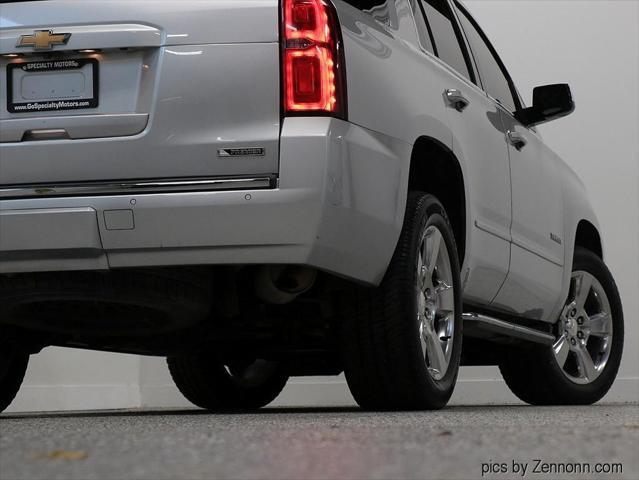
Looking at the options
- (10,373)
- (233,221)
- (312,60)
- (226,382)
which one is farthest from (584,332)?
(233,221)

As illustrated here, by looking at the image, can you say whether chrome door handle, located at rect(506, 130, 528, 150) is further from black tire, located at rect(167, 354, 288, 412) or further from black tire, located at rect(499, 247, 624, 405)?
black tire, located at rect(167, 354, 288, 412)

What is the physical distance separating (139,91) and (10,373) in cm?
169

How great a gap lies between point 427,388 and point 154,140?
4.04 ft

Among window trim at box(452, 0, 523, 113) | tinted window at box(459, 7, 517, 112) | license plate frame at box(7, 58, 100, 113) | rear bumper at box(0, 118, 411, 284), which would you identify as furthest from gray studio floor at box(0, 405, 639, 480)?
tinted window at box(459, 7, 517, 112)

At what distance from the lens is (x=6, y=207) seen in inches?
156

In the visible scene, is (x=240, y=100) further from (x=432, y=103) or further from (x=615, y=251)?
(x=615, y=251)

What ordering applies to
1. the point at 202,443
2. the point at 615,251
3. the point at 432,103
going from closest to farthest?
the point at 202,443 < the point at 432,103 < the point at 615,251

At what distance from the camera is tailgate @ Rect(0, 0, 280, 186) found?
387 cm

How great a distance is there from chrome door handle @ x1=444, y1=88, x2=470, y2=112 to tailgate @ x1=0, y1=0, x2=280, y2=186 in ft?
3.39

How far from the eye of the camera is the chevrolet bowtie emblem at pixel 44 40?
4012 millimetres

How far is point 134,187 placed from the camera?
12.7ft

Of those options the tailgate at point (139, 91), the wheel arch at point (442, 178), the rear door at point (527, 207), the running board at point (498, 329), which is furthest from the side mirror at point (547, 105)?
the tailgate at point (139, 91)

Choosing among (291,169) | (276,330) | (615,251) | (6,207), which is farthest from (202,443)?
(615,251)

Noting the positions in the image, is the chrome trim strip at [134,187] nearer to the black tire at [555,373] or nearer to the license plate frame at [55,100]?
the license plate frame at [55,100]
